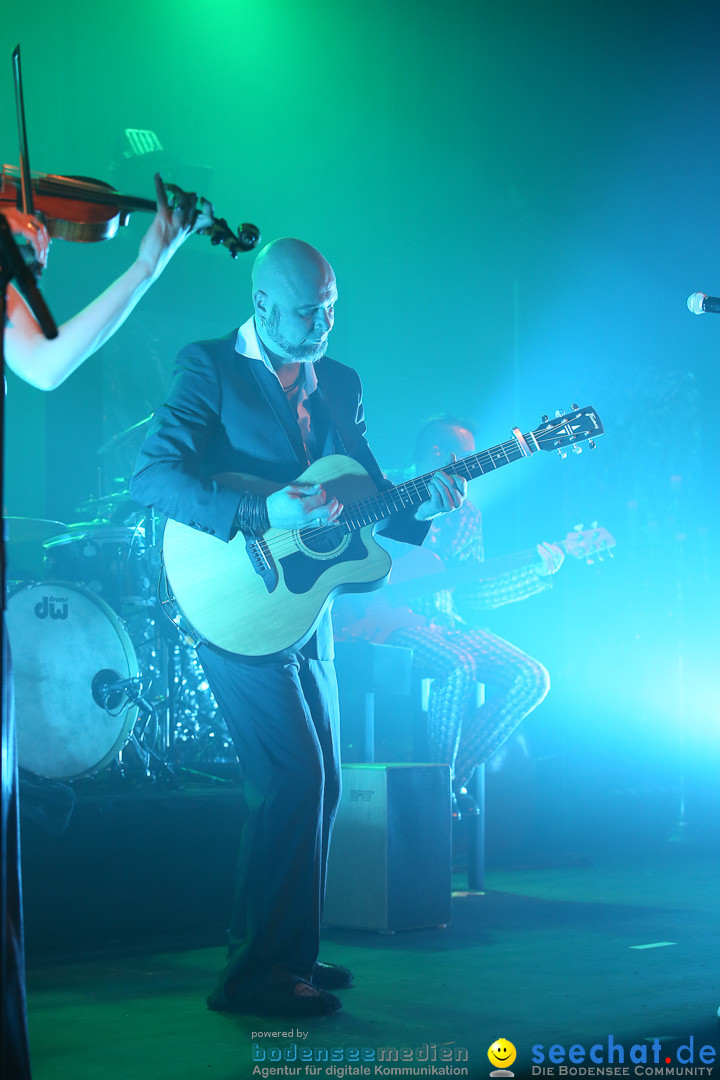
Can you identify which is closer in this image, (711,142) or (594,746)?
(711,142)

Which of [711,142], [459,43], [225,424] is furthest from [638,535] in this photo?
[225,424]

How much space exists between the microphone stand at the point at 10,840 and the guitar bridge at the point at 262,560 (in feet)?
4.12

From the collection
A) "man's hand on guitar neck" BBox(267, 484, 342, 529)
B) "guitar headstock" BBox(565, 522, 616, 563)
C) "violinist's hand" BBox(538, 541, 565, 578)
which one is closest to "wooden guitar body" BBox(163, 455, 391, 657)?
"man's hand on guitar neck" BBox(267, 484, 342, 529)

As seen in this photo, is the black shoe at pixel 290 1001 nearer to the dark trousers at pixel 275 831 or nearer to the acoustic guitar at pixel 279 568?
the dark trousers at pixel 275 831

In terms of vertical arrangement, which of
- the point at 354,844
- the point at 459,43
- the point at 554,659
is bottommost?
the point at 354,844

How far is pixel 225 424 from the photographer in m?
3.00

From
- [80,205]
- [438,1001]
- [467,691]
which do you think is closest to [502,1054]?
[438,1001]

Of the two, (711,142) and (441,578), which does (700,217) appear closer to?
(711,142)

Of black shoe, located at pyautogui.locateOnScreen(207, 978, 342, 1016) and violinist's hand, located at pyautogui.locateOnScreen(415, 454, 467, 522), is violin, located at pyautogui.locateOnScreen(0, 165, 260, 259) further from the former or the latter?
black shoe, located at pyautogui.locateOnScreen(207, 978, 342, 1016)

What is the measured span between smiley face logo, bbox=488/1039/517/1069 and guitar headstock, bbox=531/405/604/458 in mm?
1769

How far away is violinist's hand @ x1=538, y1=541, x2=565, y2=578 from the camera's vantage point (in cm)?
562

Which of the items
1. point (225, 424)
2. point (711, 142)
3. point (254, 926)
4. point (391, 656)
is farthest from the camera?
point (711, 142)

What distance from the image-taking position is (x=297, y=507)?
2771 mm

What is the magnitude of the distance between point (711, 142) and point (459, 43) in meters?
1.45
